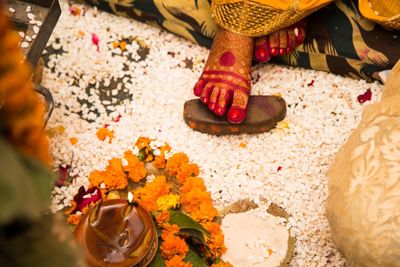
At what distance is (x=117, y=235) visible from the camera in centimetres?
131

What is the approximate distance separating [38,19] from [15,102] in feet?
4.44

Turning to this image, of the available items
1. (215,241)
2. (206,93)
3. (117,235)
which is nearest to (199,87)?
(206,93)

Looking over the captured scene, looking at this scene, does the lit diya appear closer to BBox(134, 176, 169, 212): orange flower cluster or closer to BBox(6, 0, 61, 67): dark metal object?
BBox(134, 176, 169, 212): orange flower cluster

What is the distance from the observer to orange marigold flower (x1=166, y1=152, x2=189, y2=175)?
1.64 m

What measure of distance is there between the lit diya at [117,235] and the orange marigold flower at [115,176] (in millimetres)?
230

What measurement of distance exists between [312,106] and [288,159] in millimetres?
201

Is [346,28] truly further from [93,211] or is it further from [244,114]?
[93,211]

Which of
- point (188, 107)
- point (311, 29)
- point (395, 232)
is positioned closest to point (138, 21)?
point (188, 107)

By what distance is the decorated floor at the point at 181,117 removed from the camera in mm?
1641

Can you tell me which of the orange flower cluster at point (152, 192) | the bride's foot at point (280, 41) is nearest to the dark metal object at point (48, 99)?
the orange flower cluster at point (152, 192)

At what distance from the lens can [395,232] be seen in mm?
1131

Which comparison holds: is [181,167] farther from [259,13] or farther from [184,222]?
[259,13]

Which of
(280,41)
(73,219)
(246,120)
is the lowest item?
(73,219)

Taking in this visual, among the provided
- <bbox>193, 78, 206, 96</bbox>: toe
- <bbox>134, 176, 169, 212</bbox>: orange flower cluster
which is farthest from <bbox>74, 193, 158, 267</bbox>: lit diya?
<bbox>193, 78, 206, 96</bbox>: toe
